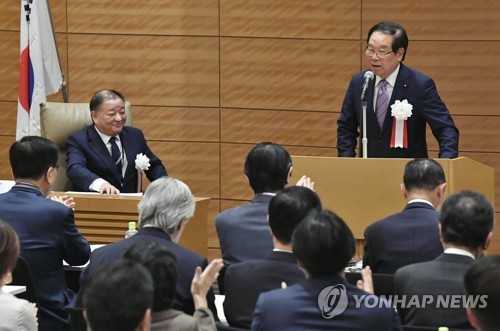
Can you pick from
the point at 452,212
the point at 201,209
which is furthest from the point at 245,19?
the point at 452,212

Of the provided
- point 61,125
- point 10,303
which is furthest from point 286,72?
point 10,303

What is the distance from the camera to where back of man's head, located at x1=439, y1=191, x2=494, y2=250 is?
11.8ft

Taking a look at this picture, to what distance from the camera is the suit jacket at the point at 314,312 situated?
3000mm

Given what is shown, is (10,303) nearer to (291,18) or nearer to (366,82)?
(366,82)

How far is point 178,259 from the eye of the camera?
12.3 feet

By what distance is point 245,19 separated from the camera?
8281mm

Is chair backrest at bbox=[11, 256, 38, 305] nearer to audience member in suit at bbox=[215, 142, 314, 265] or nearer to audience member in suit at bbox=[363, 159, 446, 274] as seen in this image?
audience member in suit at bbox=[215, 142, 314, 265]

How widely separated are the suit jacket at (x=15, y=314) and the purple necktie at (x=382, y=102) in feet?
11.3

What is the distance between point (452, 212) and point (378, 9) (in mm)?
4614

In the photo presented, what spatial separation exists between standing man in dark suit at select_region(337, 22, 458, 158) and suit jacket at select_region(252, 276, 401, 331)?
10.4ft

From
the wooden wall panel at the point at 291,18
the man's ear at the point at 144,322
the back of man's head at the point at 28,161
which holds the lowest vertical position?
the man's ear at the point at 144,322

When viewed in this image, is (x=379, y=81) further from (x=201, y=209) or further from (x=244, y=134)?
(x=244, y=134)

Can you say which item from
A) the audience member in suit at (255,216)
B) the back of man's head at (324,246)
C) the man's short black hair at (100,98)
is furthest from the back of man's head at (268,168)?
the man's short black hair at (100,98)

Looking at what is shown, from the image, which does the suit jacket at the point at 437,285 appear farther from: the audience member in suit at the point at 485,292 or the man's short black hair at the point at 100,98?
the man's short black hair at the point at 100,98
